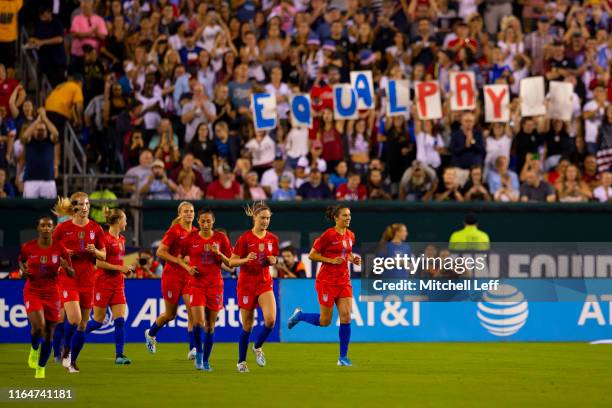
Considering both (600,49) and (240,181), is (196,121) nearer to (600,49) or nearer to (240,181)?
(240,181)

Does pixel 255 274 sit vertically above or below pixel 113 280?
above

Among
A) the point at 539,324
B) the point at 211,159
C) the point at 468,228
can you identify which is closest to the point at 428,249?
the point at 468,228

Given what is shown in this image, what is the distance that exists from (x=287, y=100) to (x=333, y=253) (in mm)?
8768

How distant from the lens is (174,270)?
62.1 feet

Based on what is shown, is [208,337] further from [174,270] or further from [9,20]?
[9,20]

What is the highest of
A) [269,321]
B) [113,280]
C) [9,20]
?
[9,20]

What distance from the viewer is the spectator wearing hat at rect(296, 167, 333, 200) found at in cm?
2466

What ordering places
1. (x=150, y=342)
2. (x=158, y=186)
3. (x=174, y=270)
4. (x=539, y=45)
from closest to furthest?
(x=174, y=270) → (x=150, y=342) → (x=158, y=186) → (x=539, y=45)

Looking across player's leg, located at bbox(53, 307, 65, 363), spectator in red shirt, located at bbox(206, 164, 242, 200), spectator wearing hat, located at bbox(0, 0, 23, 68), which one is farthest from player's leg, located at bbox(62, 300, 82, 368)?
spectator wearing hat, located at bbox(0, 0, 23, 68)

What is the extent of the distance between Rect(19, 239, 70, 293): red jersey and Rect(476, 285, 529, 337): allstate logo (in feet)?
32.1

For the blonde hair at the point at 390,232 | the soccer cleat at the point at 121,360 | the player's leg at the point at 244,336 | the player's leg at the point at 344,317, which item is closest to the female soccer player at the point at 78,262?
the soccer cleat at the point at 121,360

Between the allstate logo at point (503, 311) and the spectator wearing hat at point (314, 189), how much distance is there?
3.67 metres

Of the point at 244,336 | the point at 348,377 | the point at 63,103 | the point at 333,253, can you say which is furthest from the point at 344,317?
the point at 63,103

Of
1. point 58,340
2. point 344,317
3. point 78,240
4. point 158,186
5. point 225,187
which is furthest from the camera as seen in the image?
point 225,187
